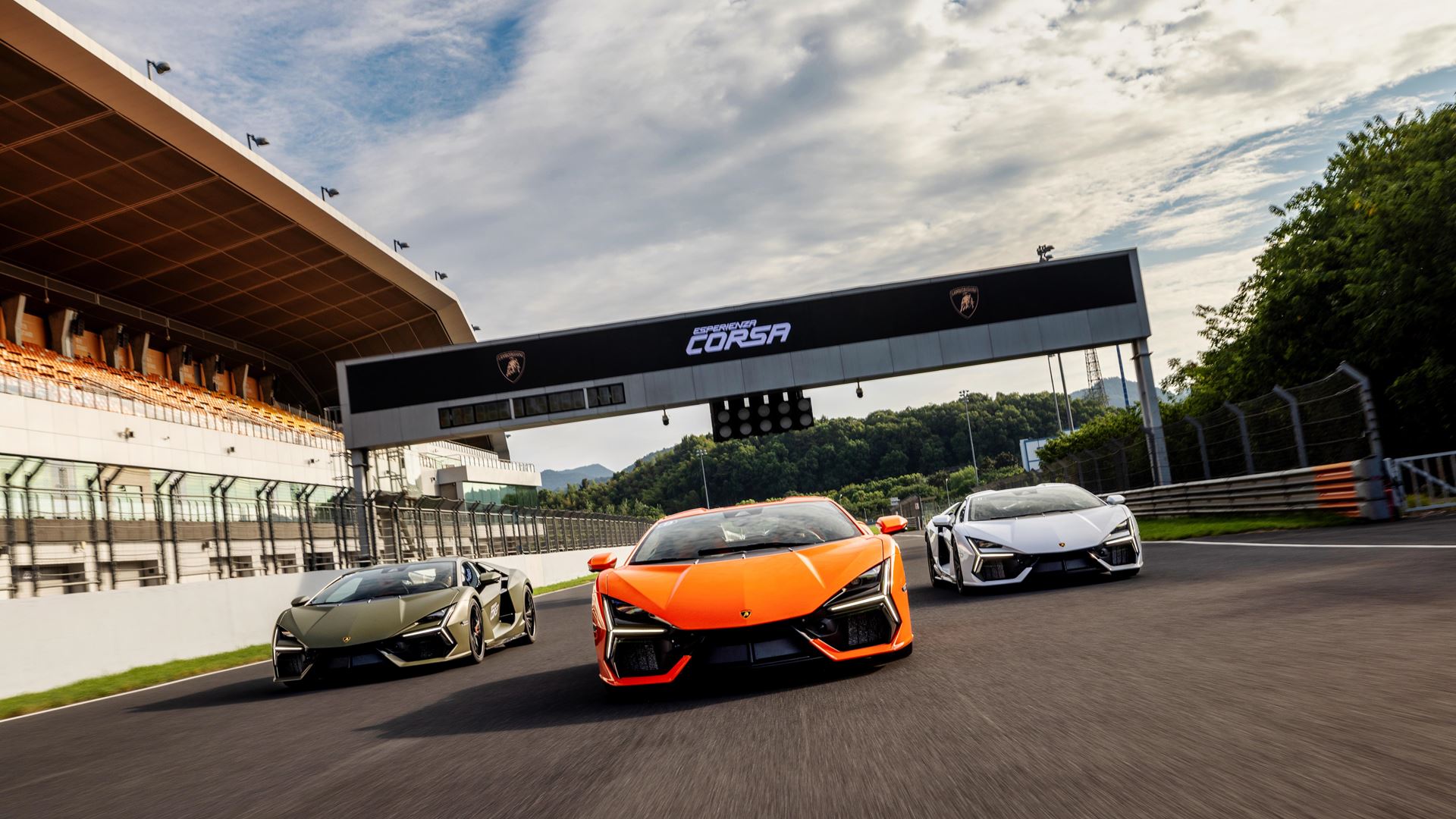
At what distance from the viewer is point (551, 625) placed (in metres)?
15.9

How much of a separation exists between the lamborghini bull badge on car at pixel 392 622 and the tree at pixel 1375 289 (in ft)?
65.1

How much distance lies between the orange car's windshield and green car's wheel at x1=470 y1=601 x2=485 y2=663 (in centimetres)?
340

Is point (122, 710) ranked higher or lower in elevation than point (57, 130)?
lower

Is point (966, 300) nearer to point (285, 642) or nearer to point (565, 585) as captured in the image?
point (565, 585)

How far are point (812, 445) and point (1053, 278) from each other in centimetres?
8306

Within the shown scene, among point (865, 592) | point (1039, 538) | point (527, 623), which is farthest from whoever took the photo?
point (527, 623)

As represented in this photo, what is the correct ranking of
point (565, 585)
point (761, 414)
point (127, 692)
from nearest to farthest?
point (127, 692), point (761, 414), point (565, 585)

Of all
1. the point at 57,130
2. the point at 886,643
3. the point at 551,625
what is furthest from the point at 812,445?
the point at 886,643

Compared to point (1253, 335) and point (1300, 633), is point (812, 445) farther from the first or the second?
point (1300, 633)

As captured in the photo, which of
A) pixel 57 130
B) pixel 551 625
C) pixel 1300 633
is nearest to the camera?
pixel 1300 633

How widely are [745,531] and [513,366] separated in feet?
87.8

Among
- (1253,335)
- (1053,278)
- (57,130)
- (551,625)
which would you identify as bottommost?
(551,625)

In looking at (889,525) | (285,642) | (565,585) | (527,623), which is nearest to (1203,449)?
(527,623)

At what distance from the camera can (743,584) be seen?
6.74 metres
